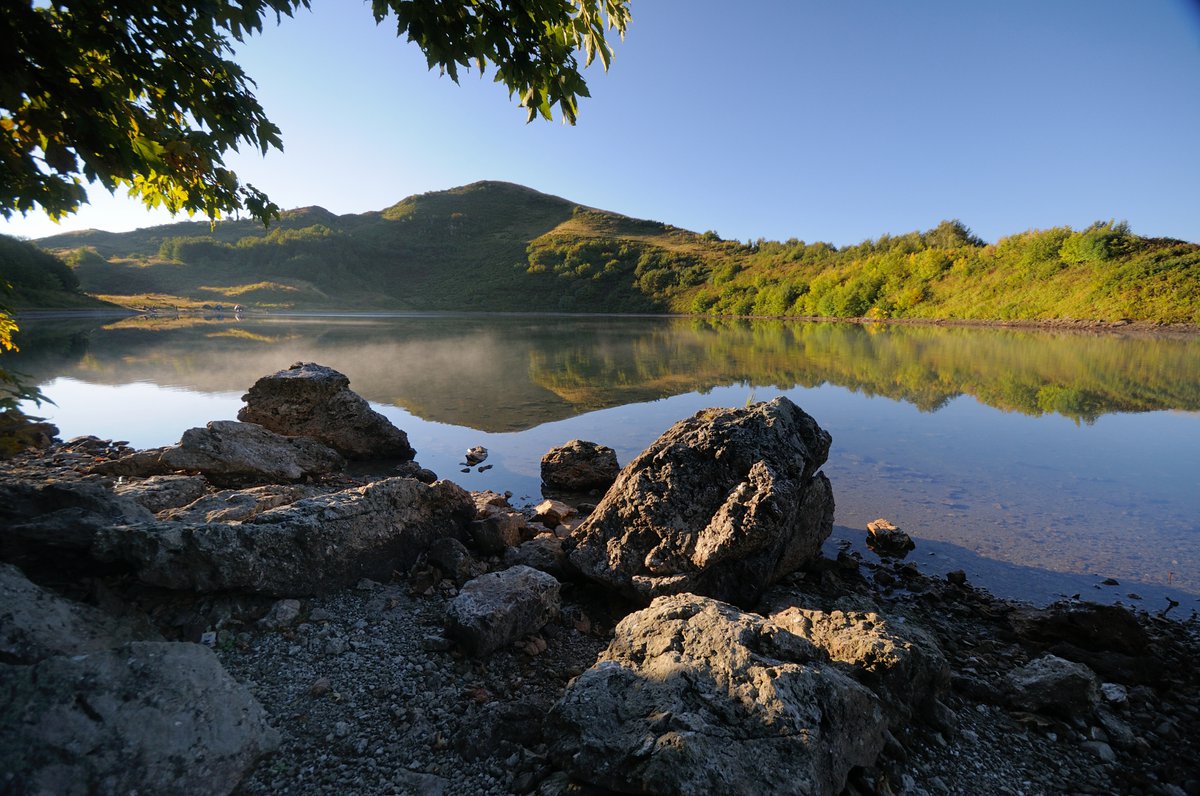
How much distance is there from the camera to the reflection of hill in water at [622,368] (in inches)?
524

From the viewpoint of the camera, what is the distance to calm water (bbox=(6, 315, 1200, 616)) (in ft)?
19.6

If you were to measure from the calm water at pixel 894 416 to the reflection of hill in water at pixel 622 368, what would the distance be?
130 millimetres

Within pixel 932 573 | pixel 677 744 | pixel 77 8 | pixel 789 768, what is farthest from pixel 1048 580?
pixel 77 8

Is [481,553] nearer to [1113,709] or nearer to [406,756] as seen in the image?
[406,756]

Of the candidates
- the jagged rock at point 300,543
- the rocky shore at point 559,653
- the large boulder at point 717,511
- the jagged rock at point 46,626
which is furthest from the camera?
the large boulder at point 717,511

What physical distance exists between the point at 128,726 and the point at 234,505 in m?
2.76

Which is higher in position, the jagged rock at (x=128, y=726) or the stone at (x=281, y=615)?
the jagged rock at (x=128, y=726)

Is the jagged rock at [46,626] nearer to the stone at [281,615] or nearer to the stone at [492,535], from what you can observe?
the stone at [281,615]

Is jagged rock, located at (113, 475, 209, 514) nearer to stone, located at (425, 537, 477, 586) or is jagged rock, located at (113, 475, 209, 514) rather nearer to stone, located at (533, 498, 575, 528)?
stone, located at (425, 537, 477, 586)

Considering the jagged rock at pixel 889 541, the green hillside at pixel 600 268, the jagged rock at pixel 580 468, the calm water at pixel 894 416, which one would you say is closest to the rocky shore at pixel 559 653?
the jagged rock at pixel 889 541

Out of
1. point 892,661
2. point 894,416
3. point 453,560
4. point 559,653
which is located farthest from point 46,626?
point 894,416

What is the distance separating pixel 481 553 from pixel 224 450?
3788 mm

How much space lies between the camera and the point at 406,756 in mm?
2635

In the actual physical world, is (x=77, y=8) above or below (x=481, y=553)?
above
